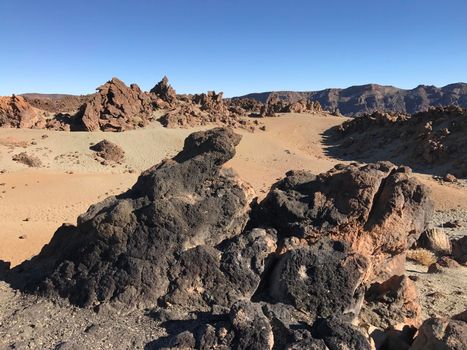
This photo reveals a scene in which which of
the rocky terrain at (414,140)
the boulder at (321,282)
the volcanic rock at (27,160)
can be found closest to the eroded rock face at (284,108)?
the rocky terrain at (414,140)

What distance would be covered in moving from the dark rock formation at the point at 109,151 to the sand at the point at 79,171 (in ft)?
1.89

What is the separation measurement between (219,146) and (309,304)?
440 cm

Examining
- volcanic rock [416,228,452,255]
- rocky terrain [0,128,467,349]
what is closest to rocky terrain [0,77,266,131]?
volcanic rock [416,228,452,255]

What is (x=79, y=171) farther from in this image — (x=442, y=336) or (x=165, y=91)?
(x=442, y=336)

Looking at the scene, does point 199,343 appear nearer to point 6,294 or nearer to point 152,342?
point 152,342

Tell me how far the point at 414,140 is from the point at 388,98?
12952 cm

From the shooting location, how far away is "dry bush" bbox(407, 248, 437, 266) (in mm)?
15662

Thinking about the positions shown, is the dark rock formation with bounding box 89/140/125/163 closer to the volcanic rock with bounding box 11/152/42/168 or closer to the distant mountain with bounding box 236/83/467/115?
the volcanic rock with bounding box 11/152/42/168

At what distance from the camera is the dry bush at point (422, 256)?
15.7m

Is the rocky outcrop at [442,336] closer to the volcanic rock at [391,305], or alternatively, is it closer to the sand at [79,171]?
the volcanic rock at [391,305]

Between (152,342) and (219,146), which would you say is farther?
(219,146)

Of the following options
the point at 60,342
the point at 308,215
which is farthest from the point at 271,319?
the point at 60,342

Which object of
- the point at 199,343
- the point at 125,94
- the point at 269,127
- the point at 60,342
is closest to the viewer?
the point at 199,343

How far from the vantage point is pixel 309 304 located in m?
7.71
